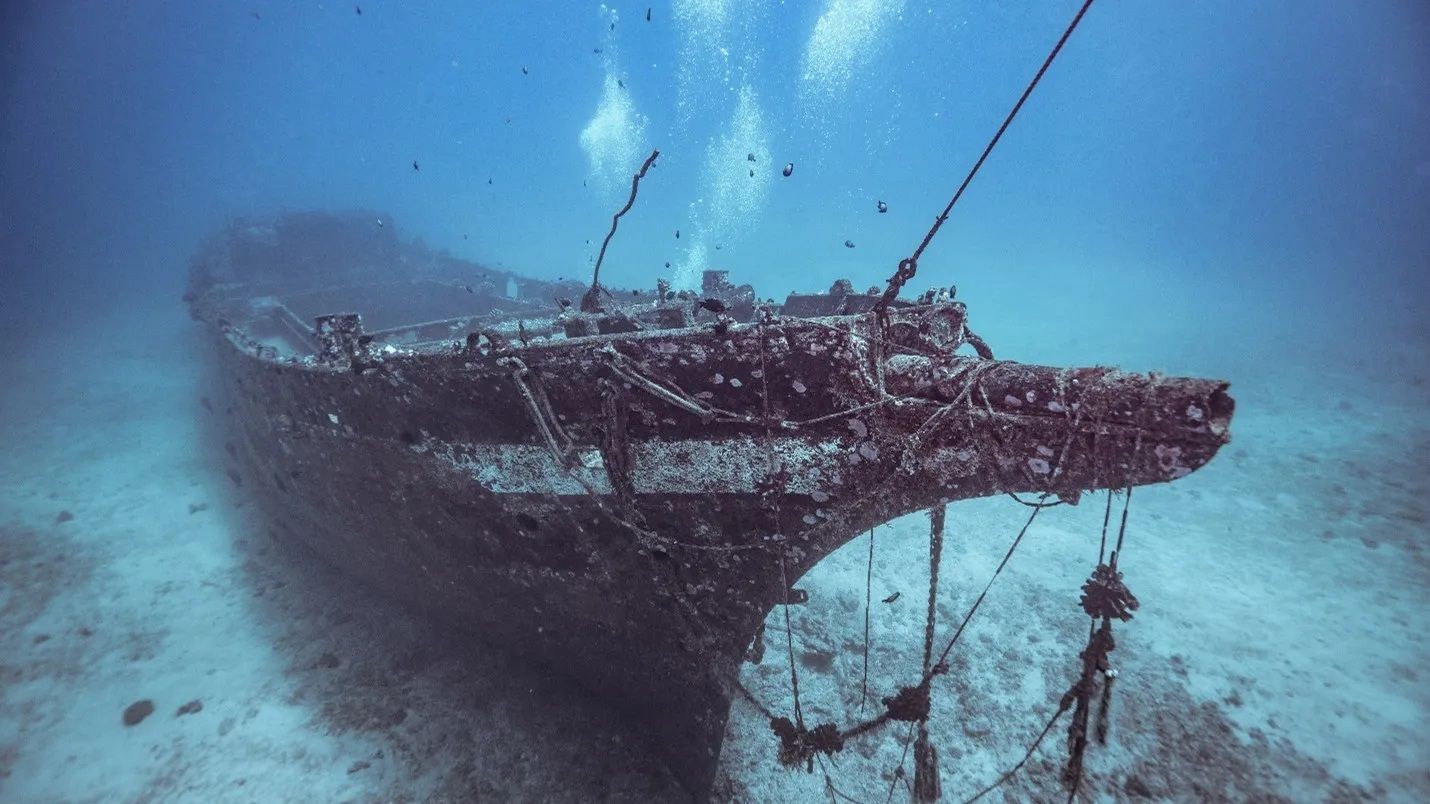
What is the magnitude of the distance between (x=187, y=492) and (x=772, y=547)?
1453cm

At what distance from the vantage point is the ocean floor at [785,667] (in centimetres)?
536

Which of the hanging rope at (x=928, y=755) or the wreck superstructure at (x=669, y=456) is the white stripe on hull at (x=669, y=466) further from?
the hanging rope at (x=928, y=755)

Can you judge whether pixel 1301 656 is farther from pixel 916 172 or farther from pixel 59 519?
pixel 916 172

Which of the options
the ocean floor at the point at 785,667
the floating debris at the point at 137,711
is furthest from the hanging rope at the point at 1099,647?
the floating debris at the point at 137,711

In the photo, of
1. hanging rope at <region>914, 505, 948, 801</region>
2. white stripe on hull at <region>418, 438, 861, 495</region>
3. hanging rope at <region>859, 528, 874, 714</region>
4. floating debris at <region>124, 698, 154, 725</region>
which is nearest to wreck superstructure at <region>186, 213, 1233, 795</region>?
white stripe on hull at <region>418, 438, 861, 495</region>

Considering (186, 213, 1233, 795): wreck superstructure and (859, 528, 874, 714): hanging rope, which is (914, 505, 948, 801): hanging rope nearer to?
(859, 528, 874, 714): hanging rope

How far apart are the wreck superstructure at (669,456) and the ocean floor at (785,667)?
102 cm

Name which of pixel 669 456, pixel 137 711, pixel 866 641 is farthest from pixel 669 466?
pixel 137 711

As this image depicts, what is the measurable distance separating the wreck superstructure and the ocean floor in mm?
1023

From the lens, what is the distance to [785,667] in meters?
6.89

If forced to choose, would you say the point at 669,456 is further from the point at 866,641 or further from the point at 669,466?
the point at 866,641

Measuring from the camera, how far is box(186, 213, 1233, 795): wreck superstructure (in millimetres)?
2742

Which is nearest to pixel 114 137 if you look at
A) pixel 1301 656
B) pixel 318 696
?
pixel 318 696

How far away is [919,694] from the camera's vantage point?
3.85 metres
